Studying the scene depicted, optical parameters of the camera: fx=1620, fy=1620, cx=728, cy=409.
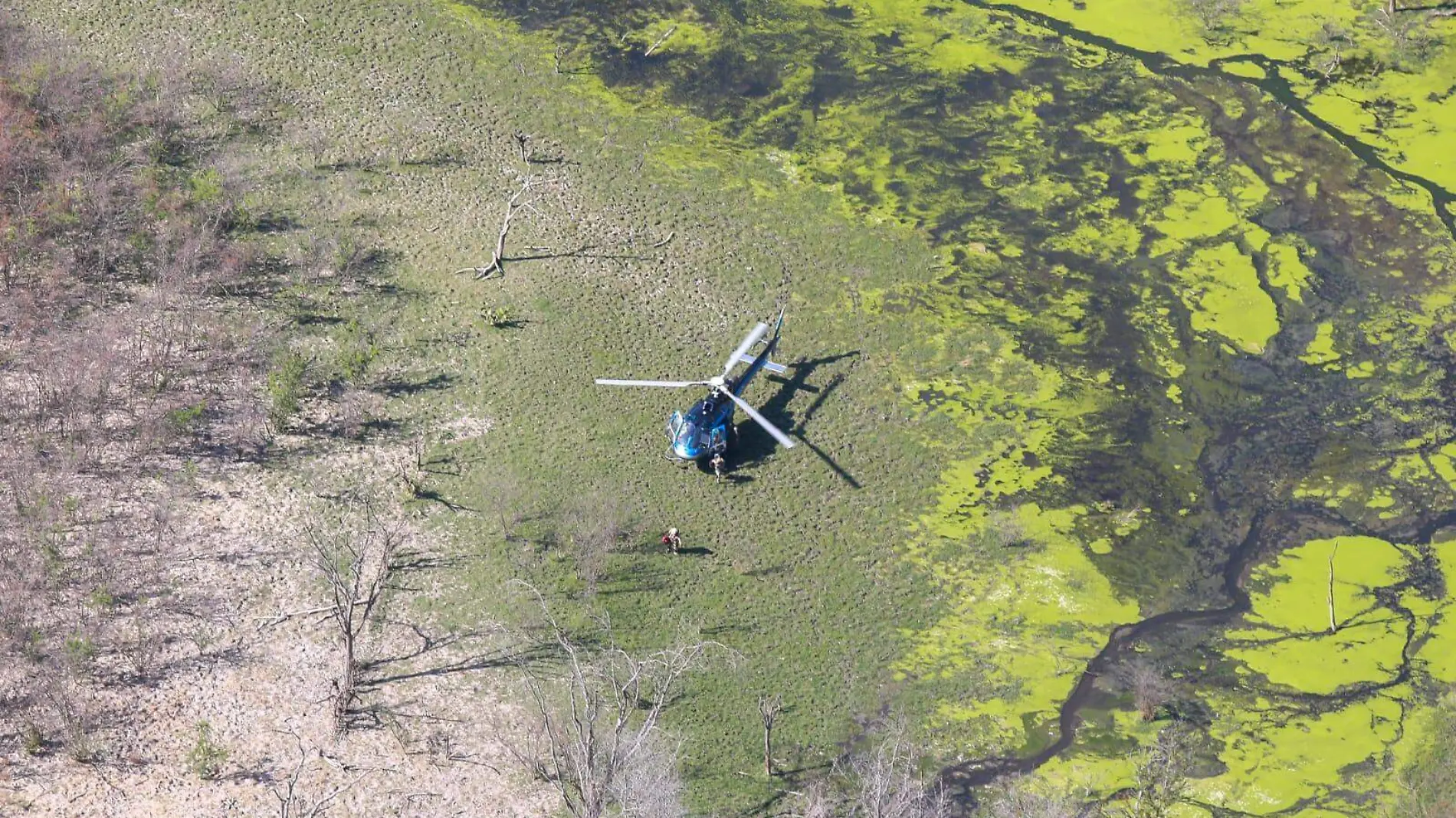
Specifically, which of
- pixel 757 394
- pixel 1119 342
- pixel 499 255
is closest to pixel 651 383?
pixel 757 394

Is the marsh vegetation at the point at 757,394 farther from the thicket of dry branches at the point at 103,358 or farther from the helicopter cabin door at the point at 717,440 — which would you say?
the helicopter cabin door at the point at 717,440

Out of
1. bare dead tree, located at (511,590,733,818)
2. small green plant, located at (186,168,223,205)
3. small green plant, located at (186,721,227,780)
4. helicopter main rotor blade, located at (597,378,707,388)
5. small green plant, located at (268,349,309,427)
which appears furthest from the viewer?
small green plant, located at (186,168,223,205)

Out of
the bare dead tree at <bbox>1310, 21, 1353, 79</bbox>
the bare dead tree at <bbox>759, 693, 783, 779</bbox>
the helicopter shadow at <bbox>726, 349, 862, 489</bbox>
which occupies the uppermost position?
the bare dead tree at <bbox>1310, 21, 1353, 79</bbox>

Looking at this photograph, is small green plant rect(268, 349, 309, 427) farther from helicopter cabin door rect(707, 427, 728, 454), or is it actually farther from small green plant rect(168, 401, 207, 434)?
helicopter cabin door rect(707, 427, 728, 454)

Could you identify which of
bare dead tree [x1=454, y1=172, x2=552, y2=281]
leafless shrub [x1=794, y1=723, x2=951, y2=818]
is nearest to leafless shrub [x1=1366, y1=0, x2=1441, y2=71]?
bare dead tree [x1=454, y1=172, x2=552, y2=281]

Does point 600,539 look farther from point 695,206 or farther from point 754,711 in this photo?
point 695,206

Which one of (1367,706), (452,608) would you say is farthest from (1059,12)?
(452,608)
